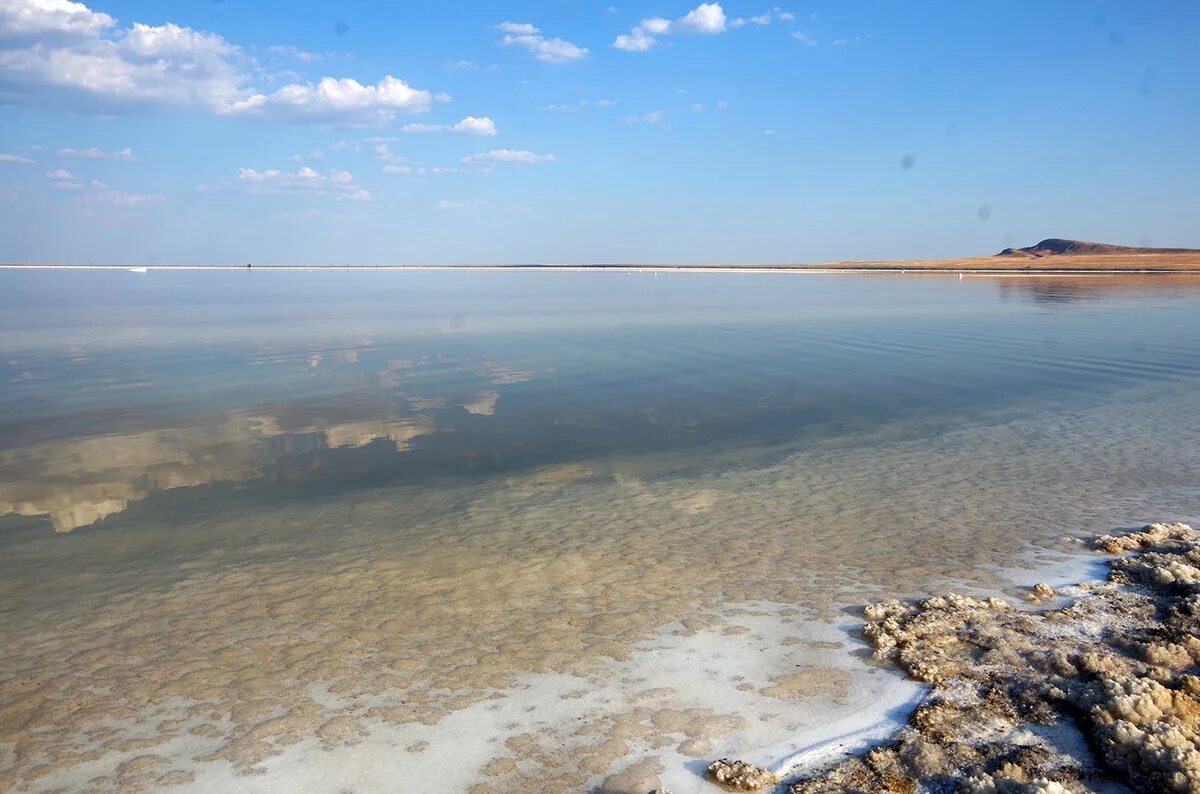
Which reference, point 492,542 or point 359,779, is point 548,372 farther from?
point 359,779

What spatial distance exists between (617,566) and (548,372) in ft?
44.6

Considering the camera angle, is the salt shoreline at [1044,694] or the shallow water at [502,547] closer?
the salt shoreline at [1044,694]

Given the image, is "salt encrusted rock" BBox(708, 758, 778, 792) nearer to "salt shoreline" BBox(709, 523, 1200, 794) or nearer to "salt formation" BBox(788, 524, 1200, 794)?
"salt shoreline" BBox(709, 523, 1200, 794)

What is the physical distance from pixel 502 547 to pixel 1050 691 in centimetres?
557

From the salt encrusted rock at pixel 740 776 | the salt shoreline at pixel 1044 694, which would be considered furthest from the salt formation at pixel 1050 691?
the salt encrusted rock at pixel 740 776

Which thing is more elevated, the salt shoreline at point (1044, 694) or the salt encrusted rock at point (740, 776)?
the salt shoreline at point (1044, 694)

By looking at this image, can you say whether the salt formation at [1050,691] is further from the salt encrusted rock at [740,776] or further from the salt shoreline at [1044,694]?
the salt encrusted rock at [740,776]

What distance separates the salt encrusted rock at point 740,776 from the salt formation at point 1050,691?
0.61ft

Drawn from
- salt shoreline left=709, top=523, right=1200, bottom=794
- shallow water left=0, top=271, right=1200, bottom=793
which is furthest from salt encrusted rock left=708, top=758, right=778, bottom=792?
shallow water left=0, top=271, right=1200, bottom=793

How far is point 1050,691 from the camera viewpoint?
18.7ft

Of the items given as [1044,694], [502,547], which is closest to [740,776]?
[1044,694]

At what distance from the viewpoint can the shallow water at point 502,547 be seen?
18.4 feet

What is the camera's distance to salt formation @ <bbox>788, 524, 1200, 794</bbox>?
15.9ft

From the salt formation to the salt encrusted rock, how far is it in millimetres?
186
